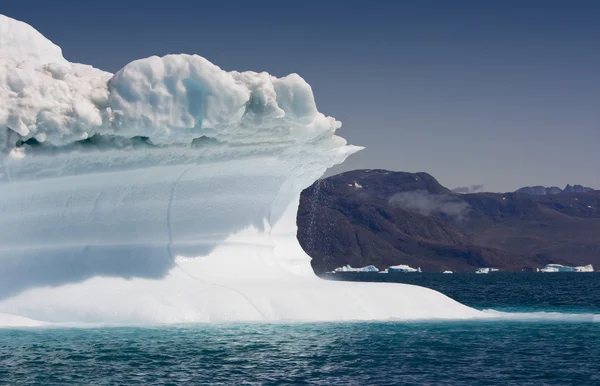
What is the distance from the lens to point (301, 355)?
23812 mm

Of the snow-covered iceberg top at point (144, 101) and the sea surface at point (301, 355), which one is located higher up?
the snow-covered iceberg top at point (144, 101)

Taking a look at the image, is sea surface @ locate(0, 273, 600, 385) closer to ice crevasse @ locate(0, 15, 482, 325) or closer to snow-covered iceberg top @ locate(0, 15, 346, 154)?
ice crevasse @ locate(0, 15, 482, 325)

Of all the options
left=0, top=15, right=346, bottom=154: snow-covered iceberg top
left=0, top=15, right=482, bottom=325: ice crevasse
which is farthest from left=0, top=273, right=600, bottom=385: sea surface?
left=0, top=15, right=346, bottom=154: snow-covered iceberg top

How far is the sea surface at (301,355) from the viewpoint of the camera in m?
20.9

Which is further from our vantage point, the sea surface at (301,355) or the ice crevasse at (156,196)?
the ice crevasse at (156,196)

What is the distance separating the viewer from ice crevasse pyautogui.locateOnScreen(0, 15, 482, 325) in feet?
91.4

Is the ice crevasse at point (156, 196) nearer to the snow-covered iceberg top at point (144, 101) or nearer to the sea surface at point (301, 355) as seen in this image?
the snow-covered iceberg top at point (144, 101)

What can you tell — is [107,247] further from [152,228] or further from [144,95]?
[144,95]

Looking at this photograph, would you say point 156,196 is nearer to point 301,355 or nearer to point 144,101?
point 144,101

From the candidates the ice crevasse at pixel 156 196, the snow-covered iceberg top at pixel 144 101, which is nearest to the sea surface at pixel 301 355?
the ice crevasse at pixel 156 196

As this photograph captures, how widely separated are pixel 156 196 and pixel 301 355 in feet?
33.2

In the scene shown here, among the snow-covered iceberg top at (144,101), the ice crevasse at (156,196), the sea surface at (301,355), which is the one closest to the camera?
the sea surface at (301,355)

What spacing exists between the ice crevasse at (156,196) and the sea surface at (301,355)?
135 cm

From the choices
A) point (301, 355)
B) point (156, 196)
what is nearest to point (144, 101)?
point (156, 196)
